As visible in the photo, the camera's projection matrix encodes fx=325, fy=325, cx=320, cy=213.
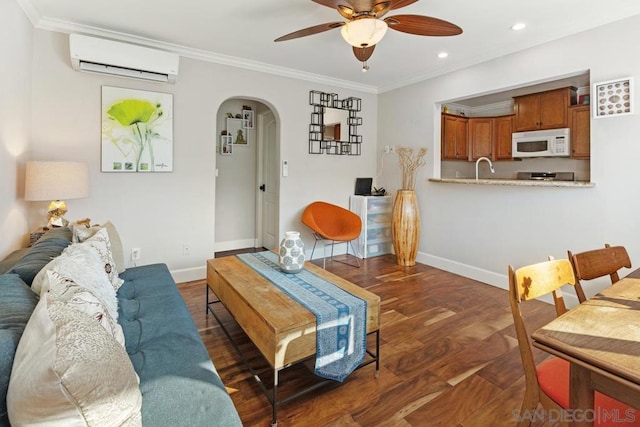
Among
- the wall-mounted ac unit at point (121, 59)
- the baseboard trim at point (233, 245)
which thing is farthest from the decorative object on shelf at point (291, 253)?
the baseboard trim at point (233, 245)

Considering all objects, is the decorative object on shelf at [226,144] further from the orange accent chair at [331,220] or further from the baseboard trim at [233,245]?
the orange accent chair at [331,220]

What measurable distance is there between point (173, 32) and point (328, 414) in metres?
3.38

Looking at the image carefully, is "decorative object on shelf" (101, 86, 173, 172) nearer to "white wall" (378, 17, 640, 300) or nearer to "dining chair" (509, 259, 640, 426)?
"white wall" (378, 17, 640, 300)

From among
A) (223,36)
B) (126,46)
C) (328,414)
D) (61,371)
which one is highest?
(223,36)

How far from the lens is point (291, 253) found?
7.51 ft

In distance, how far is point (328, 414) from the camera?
5.47 ft

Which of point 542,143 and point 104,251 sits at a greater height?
point 542,143

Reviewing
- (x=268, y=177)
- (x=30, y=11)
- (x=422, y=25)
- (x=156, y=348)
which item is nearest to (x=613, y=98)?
(x=422, y=25)

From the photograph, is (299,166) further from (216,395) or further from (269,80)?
(216,395)

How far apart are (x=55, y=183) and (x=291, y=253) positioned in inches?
75.2

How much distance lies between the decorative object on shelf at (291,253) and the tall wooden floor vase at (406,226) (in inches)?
89.9

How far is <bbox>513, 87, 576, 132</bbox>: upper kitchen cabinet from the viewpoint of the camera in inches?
175

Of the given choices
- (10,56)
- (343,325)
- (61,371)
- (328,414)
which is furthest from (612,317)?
(10,56)

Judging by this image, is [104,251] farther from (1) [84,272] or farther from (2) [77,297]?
(2) [77,297]
